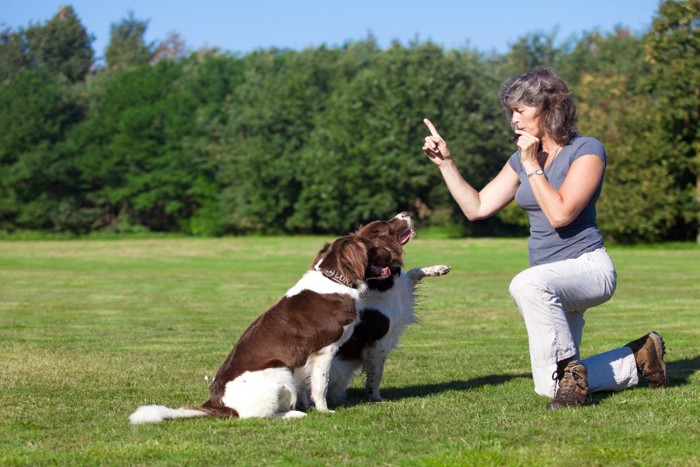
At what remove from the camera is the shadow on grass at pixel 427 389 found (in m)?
7.62

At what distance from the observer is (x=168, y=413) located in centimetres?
630

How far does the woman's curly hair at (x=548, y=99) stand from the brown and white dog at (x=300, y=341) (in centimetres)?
145

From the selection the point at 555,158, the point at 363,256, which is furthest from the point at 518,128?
the point at 363,256

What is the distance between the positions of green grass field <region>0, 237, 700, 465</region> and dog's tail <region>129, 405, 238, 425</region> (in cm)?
7

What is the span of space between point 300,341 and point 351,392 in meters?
1.47

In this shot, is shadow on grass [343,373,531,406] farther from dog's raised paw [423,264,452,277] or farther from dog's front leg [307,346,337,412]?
dog's raised paw [423,264,452,277]

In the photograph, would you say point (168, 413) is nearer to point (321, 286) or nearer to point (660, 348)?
point (321, 286)

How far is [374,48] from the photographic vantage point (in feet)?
226

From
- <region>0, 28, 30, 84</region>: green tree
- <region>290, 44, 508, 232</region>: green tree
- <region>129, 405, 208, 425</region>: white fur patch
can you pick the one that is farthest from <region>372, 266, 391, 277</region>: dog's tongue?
<region>0, 28, 30, 84</region>: green tree

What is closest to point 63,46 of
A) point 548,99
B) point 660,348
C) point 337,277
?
point 337,277

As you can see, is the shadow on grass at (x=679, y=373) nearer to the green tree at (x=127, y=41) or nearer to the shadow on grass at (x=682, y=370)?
the shadow on grass at (x=682, y=370)

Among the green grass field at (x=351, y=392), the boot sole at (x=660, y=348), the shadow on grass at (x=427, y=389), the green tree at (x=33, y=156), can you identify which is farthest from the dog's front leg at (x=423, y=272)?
the green tree at (x=33, y=156)

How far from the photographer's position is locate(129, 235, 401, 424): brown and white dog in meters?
6.52

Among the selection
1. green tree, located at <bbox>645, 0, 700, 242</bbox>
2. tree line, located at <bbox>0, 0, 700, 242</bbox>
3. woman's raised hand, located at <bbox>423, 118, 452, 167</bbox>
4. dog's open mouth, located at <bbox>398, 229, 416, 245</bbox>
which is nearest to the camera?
dog's open mouth, located at <bbox>398, 229, 416, 245</bbox>
